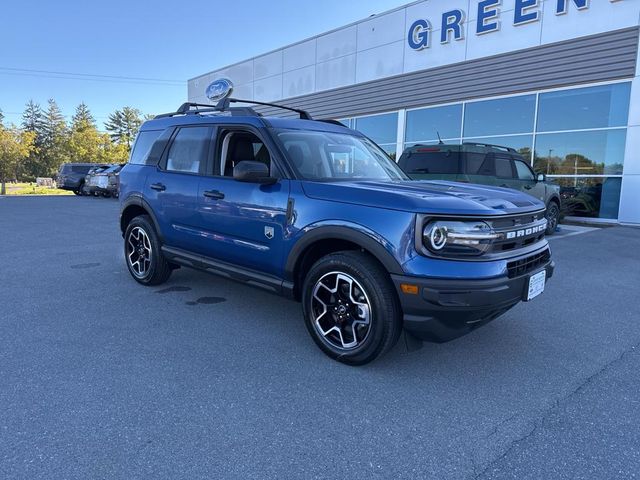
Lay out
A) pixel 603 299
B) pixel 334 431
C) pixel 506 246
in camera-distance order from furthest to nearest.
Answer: pixel 603 299
pixel 506 246
pixel 334 431

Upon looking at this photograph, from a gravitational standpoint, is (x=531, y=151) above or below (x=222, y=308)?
above

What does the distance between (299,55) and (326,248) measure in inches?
740

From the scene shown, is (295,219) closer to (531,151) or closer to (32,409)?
(32,409)

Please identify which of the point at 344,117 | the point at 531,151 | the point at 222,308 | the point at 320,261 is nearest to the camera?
→ the point at 320,261

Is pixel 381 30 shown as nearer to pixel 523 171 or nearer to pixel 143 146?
pixel 523 171

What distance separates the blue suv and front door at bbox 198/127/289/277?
0.01m

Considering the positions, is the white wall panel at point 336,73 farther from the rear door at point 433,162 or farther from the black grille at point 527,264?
the black grille at point 527,264

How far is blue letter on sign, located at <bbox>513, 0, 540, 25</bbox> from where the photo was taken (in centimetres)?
1271

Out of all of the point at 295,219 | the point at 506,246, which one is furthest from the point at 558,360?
the point at 295,219

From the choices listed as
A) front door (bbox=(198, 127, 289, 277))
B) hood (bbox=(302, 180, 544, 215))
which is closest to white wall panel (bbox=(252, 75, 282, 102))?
front door (bbox=(198, 127, 289, 277))

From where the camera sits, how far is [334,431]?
2.42 m

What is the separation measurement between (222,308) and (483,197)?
Result: 8.94 feet

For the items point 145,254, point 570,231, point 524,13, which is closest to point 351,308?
point 145,254

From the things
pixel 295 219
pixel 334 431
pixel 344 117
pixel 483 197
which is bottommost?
pixel 334 431
